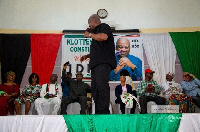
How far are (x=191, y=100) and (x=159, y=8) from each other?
310cm

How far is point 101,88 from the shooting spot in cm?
311

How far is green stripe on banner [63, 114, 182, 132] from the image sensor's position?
271cm

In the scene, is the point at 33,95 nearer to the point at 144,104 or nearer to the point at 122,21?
the point at 144,104

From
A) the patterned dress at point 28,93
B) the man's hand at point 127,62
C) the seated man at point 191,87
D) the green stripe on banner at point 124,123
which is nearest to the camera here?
the green stripe on banner at point 124,123

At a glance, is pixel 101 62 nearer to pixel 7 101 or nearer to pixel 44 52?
pixel 7 101

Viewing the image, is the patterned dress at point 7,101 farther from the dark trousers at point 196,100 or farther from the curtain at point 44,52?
the dark trousers at point 196,100

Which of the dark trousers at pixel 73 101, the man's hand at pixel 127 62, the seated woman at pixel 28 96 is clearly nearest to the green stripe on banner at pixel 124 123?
the dark trousers at pixel 73 101

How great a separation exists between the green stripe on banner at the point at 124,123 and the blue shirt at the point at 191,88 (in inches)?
120

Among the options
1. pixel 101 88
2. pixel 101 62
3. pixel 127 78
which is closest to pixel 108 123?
pixel 101 88

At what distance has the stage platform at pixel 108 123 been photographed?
271 cm

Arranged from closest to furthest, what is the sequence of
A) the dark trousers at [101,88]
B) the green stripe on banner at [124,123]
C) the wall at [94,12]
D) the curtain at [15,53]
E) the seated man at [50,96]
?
the green stripe on banner at [124,123]
the dark trousers at [101,88]
the seated man at [50,96]
the curtain at [15,53]
the wall at [94,12]

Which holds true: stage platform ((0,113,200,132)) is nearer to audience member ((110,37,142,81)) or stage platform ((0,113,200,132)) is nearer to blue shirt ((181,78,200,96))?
blue shirt ((181,78,200,96))

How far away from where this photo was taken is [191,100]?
5047mm

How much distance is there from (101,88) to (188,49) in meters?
4.37
